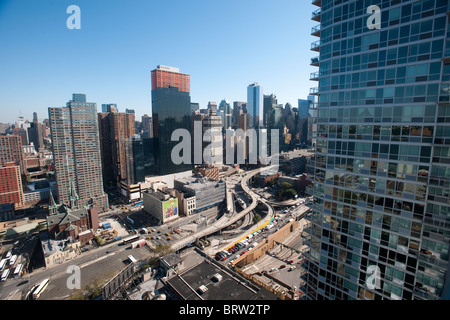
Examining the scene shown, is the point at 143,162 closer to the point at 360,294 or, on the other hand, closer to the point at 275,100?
the point at 360,294

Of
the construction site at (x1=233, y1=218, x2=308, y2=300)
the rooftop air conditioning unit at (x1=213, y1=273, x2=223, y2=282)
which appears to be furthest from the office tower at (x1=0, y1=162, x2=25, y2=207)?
the rooftop air conditioning unit at (x1=213, y1=273, x2=223, y2=282)

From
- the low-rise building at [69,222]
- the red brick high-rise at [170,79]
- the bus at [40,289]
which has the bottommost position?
the bus at [40,289]

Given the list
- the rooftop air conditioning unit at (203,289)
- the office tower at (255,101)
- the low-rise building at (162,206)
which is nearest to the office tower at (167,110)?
the low-rise building at (162,206)

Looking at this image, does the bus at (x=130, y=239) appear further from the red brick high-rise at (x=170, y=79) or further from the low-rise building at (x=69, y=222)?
the red brick high-rise at (x=170, y=79)
